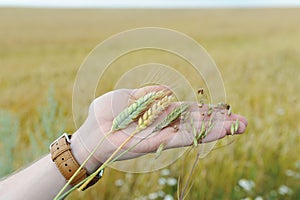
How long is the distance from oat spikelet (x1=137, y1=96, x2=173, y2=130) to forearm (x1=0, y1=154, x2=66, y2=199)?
0.21 meters

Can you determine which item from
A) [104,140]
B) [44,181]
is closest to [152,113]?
[104,140]

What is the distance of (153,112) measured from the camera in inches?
22.4

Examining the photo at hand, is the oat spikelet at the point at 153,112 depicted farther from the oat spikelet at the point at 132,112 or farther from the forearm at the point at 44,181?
the forearm at the point at 44,181

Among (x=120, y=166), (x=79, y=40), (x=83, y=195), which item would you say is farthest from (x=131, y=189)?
(x=79, y=40)

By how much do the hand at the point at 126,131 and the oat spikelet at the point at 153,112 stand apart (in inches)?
1.2

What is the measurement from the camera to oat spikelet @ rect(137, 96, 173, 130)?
21.7 inches

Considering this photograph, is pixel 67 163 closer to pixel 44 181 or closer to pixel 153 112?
pixel 44 181

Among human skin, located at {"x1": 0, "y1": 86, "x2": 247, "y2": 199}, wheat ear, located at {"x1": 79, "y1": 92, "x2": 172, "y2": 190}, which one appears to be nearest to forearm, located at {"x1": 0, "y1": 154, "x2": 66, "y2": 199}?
human skin, located at {"x1": 0, "y1": 86, "x2": 247, "y2": 199}

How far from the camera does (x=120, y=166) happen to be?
2.38 feet

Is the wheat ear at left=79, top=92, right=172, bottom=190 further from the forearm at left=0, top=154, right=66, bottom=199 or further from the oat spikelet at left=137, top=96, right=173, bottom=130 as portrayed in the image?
the forearm at left=0, top=154, right=66, bottom=199

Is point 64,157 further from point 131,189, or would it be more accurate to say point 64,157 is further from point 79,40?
point 79,40

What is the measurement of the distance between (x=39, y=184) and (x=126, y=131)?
0.20 m

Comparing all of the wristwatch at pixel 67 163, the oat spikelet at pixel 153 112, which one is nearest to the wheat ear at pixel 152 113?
the oat spikelet at pixel 153 112

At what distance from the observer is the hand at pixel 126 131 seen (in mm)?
624
